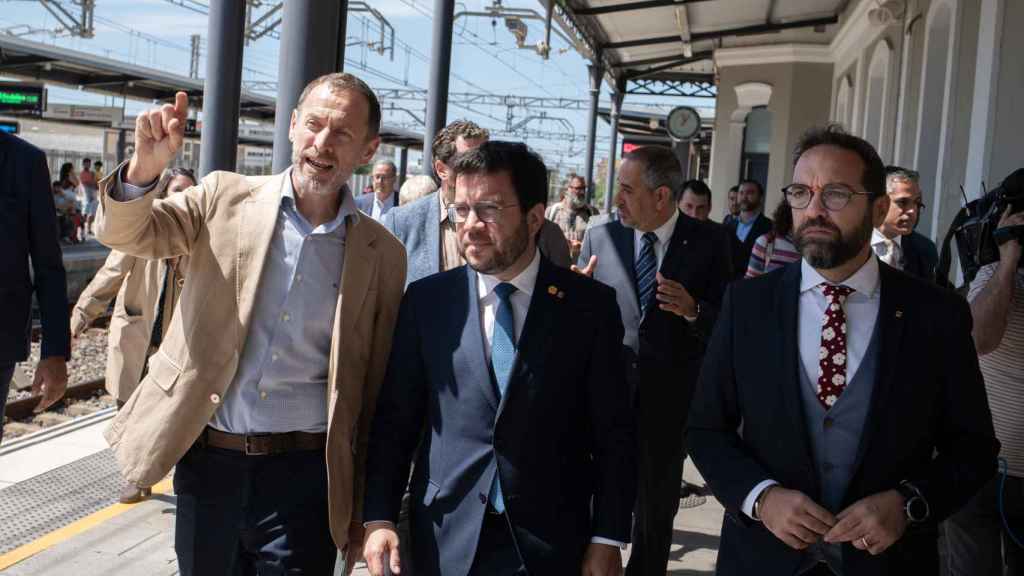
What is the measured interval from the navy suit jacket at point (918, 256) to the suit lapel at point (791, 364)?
259 cm

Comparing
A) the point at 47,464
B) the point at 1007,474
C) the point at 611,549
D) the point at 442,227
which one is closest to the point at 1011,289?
the point at 1007,474

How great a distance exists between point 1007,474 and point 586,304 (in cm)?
186

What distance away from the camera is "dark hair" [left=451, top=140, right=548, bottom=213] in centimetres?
276

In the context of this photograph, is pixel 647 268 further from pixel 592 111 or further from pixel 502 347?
pixel 592 111

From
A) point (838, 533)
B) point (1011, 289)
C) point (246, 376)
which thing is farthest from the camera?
point (1011, 289)

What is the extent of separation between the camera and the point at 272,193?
299 cm

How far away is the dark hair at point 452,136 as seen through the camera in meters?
4.43

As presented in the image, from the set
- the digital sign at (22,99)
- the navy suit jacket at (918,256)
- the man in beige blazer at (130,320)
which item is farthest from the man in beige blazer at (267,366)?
the digital sign at (22,99)

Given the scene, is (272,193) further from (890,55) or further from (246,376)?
(890,55)

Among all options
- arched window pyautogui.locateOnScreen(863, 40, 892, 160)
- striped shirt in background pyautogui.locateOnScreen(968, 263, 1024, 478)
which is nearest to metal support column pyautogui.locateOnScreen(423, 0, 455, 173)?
striped shirt in background pyautogui.locateOnScreen(968, 263, 1024, 478)

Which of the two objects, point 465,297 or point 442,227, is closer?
point 465,297

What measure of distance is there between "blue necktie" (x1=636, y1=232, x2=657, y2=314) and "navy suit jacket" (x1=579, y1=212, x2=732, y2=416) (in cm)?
4

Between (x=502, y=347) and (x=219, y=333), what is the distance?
0.81 m

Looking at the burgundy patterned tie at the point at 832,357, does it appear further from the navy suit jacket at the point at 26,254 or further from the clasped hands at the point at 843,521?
the navy suit jacket at the point at 26,254
